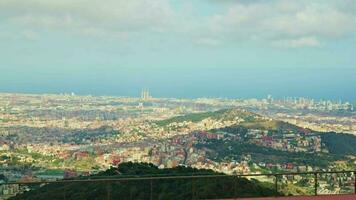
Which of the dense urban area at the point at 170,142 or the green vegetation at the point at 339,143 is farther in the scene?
the green vegetation at the point at 339,143

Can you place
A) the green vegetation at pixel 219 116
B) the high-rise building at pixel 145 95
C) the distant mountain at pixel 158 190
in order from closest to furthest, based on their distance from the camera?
the distant mountain at pixel 158 190 < the green vegetation at pixel 219 116 < the high-rise building at pixel 145 95

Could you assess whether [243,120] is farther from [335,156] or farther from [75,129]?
[75,129]

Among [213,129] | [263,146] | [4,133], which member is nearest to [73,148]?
[4,133]

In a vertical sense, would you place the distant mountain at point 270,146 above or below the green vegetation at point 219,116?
below

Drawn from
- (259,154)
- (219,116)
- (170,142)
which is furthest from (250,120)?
(259,154)

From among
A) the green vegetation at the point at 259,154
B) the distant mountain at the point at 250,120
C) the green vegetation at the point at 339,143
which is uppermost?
the distant mountain at the point at 250,120

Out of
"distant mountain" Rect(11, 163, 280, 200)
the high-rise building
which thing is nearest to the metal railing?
"distant mountain" Rect(11, 163, 280, 200)

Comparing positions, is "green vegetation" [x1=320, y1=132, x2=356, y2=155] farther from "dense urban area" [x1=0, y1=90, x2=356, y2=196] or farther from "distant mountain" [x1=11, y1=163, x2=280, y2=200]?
"distant mountain" [x1=11, y1=163, x2=280, y2=200]

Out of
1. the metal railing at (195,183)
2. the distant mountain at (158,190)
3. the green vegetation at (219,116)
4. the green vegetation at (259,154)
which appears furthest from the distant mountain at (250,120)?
the distant mountain at (158,190)

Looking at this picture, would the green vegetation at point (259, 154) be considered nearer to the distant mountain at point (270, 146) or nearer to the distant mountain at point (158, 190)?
the distant mountain at point (270, 146)
